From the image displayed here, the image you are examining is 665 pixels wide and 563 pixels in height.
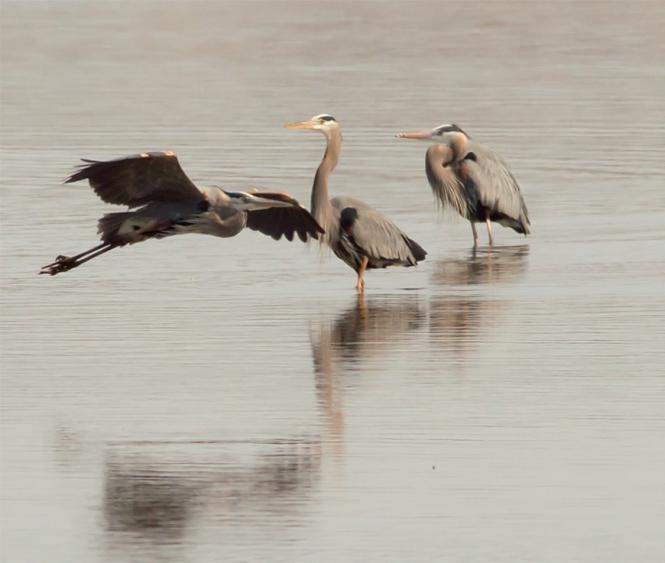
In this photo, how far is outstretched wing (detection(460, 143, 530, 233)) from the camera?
65.1 ft

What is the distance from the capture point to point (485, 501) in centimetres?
988

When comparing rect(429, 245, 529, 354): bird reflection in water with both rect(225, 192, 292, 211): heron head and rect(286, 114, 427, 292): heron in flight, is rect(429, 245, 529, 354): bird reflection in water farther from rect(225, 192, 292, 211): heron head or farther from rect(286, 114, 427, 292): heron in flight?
rect(225, 192, 292, 211): heron head

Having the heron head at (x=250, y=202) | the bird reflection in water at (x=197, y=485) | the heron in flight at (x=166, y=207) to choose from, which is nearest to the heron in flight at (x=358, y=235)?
the heron in flight at (x=166, y=207)

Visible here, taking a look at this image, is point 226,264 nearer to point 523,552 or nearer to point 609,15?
point 523,552

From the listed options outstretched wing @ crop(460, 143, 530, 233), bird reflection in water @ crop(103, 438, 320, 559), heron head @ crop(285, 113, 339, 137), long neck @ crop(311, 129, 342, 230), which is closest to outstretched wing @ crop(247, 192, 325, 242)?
long neck @ crop(311, 129, 342, 230)

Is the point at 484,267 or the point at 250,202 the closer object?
the point at 250,202

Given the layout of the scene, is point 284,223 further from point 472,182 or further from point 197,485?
point 197,485

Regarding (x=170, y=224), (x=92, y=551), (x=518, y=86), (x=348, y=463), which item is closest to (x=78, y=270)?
(x=170, y=224)

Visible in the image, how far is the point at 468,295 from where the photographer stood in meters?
16.2

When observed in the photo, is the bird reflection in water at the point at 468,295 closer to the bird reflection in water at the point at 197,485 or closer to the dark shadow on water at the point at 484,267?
the dark shadow on water at the point at 484,267

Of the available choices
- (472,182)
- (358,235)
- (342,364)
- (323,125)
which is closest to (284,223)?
(358,235)

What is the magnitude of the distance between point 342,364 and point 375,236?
144 inches

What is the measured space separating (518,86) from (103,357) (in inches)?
878

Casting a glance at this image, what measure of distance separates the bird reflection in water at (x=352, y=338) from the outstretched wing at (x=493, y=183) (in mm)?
3781
